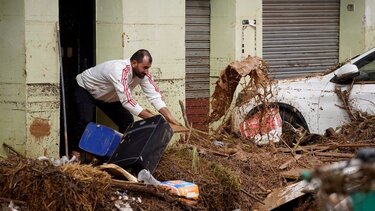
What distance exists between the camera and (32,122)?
1066 centimetres

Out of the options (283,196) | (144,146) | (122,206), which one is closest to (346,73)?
(283,196)

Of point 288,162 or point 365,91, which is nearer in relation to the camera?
point 288,162

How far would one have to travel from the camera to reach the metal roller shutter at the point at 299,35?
49.4ft

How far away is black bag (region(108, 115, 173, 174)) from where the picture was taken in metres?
8.62

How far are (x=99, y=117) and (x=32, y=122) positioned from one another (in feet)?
3.22

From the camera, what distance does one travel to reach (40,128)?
35.2ft

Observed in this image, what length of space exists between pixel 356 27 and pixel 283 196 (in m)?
7.85

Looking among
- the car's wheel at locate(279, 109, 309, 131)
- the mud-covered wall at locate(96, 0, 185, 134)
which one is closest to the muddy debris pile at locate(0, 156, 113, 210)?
the mud-covered wall at locate(96, 0, 185, 134)

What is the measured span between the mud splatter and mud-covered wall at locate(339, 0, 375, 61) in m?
7.11

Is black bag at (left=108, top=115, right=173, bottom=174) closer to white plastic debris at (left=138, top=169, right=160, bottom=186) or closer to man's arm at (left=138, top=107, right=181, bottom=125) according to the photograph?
white plastic debris at (left=138, top=169, right=160, bottom=186)

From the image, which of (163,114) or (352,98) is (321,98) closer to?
(352,98)

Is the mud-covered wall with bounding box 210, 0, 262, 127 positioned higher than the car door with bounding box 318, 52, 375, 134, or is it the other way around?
the mud-covered wall with bounding box 210, 0, 262, 127

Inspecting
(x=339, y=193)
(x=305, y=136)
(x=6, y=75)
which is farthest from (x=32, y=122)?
(x=339, y=193)

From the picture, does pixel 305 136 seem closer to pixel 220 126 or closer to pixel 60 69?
pixel 220 126
